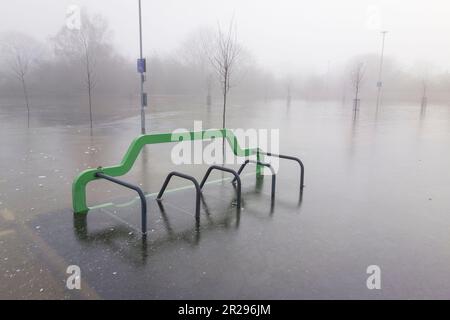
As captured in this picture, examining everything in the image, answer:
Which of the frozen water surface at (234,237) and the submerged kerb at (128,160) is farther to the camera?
the submerged kerb at (128,160)

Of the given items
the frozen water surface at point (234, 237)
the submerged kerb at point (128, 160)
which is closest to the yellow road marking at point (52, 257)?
the frozen water surface at point (234, 237)

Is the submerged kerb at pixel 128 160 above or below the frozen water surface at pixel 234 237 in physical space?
above

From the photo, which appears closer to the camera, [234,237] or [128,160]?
[234,237]

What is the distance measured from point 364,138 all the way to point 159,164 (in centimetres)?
850

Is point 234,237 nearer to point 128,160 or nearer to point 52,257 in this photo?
point 52,257

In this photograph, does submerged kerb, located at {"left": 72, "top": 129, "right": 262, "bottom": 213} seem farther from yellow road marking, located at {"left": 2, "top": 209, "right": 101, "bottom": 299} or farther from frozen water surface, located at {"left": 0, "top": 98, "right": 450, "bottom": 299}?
yellow road marking, located at {"left": 2, "top": 209, "right": 101, "bottom": 299}

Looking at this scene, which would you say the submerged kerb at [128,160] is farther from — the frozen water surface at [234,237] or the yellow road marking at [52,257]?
the yellow road marking at [52,257]

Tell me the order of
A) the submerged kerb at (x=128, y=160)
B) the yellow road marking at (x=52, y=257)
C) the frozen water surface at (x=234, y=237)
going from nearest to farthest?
the yellow road marking at (x=52, y=257) → the frozen water surface at (x=234, y=237) → the submerged kerb at (x=128, y=160)

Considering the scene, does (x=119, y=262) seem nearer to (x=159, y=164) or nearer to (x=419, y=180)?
(x=159, y=164)

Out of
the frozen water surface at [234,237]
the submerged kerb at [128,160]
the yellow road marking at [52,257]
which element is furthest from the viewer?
the submerged kerb at [128,160]

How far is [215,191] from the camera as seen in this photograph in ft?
22.1

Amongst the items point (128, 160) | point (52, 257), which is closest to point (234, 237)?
point (52, 257)

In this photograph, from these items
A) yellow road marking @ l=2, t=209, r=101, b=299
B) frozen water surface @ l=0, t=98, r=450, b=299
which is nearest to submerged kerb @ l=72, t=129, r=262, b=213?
frozen water surface @ l=0, t=98, r=450, b=299
